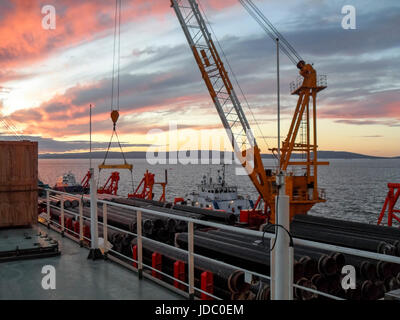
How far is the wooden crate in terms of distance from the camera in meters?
9.84

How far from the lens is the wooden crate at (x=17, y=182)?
→ 9.84 m

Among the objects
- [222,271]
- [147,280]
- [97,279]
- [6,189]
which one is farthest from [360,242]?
[6,189]

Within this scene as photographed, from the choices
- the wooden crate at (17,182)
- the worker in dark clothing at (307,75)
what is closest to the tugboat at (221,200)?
the worker in dark clothing at (307,75)

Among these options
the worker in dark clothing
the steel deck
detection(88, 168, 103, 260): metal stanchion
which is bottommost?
the steel deck

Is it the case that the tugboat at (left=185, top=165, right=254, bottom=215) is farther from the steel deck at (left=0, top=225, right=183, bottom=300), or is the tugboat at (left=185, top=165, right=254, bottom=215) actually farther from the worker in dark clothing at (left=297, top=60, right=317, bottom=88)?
the steel deck at (left=0, top=225, right=183, bottom=300)

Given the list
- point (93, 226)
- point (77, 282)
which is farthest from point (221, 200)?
point (77, 282)

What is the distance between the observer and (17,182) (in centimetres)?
1006

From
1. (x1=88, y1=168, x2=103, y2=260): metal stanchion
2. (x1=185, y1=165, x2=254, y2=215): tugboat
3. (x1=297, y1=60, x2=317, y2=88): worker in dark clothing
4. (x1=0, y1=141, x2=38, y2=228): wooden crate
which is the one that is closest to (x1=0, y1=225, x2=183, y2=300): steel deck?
(x1=88, y1=168, x2=103, y2=260): metal stanchion

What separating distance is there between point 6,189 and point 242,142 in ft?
88.1

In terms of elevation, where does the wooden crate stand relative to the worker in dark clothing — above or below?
below
